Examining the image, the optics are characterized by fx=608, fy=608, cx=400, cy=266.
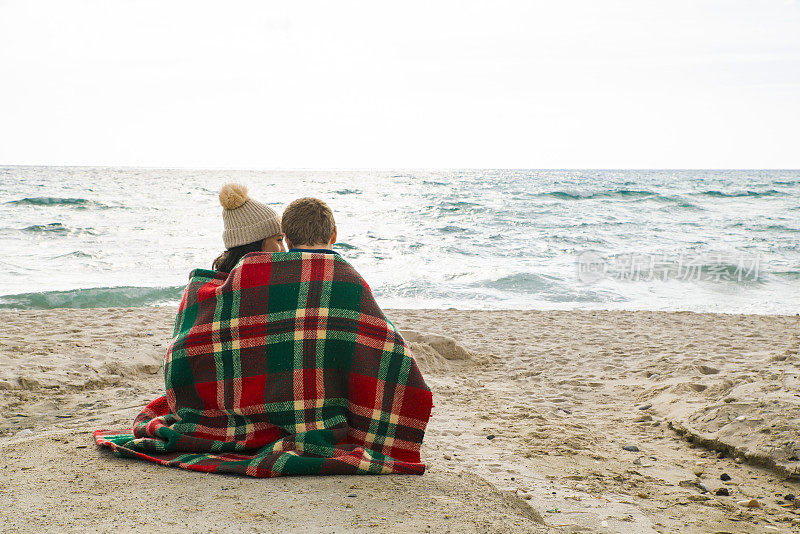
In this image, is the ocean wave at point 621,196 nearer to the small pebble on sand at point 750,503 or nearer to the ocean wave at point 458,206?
the ocean wave at point 458,206

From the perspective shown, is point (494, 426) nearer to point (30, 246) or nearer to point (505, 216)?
point (30, 246)

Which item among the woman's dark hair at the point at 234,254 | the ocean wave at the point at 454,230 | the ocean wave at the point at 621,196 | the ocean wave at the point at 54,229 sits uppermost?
the ocean wave at the point at 621,196

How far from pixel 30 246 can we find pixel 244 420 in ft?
49.4

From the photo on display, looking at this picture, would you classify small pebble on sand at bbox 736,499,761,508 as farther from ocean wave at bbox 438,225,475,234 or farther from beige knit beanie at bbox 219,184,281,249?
ocean wave at bbox 438,225,475,234

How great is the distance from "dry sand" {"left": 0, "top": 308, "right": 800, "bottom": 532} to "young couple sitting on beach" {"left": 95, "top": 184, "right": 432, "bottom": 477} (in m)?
0.21

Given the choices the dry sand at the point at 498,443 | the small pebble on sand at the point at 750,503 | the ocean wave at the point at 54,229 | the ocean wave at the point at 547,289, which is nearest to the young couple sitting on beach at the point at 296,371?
the dry sand at the point at 498,443

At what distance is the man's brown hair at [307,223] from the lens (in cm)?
306

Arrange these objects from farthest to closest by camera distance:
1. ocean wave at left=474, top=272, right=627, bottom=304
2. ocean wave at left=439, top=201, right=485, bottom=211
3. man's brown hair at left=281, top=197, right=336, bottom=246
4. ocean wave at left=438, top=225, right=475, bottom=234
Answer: ocean wave at left=439, top=201, right=485, bottom=211 < ocean wave at left=438, top=225, right=475, bottom=234 < ocean wave at left=474, top=272, right=627, bottom=304 < man's brown hair at left=281, top=197, right=336, bottom=246

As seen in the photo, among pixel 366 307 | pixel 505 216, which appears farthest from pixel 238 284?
pixel 505 216

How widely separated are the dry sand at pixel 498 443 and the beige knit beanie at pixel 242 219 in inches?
48.0

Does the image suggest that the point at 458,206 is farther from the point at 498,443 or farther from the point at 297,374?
the point at 297,374

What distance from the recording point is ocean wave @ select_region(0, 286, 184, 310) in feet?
31.8

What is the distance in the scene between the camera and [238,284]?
3.04 meters

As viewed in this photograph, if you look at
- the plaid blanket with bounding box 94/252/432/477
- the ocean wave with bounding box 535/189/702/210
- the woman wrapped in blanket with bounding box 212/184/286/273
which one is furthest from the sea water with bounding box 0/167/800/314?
the plaid blanket with bounding box 94/252/432/477
